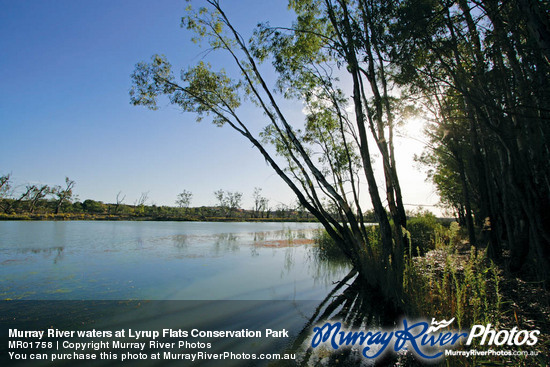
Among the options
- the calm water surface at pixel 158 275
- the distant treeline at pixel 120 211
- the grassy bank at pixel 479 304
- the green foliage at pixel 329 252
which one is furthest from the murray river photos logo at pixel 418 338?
the distant treeline at pixel 120 211

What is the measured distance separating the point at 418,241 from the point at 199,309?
11.7 m

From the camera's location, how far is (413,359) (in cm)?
299

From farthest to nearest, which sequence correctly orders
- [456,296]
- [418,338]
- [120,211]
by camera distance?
1. [120,211]
2. [418,338]
3. [456,296]

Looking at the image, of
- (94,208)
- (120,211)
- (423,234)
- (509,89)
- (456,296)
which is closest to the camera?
(456,296)

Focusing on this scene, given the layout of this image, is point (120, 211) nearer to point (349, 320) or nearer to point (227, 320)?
point (227, 320)

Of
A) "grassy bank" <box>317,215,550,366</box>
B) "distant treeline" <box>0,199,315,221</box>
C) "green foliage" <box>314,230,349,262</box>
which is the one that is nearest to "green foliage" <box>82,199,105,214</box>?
"distant treeline" <box>0,199,315,221</box>

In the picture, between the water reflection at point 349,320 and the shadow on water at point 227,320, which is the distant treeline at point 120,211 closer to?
the water reflection at point 349,320

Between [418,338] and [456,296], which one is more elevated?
[456,296]

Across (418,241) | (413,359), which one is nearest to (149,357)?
(413,359)

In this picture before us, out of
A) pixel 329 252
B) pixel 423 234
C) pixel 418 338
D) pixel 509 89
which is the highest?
pixel 509 89

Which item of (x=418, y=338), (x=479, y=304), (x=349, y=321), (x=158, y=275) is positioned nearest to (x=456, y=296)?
(x=479, y=304)

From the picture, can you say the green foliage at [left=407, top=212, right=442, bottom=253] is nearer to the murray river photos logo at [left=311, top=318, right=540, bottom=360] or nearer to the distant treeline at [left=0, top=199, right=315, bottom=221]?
the murray river photos logo at [left=311, top=318, right=540, bottom=360]

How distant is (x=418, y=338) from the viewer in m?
3.31

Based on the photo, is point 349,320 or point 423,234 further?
point 423,234
